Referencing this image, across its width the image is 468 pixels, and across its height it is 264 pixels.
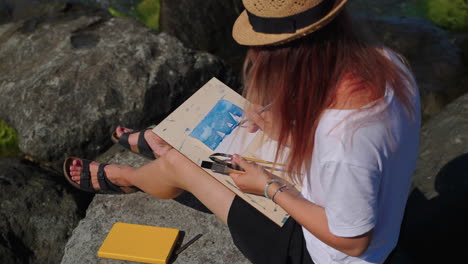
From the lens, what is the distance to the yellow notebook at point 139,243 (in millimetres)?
2367

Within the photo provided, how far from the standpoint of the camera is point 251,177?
1955mm

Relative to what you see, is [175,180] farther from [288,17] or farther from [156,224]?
[288,17]

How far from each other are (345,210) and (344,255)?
36cm

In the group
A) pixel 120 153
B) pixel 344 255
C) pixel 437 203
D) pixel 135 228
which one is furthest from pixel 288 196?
pixel 120 153

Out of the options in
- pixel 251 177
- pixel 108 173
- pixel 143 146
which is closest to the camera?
pixel 251 177

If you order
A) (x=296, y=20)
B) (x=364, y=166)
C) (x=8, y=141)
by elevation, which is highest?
(x=296, y=20)

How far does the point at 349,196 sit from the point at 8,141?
10.8ft

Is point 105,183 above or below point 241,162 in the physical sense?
below

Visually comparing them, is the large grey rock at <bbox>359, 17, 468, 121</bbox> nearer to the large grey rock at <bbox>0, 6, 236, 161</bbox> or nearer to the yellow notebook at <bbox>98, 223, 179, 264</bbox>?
the large grey rock at <bbox>0, 6, 236, 161</bbox>

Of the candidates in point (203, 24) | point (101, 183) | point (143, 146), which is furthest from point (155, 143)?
point (203, 24)

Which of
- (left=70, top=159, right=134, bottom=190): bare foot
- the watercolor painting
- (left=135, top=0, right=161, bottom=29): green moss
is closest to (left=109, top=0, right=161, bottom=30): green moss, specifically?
(left=135, top=0, right=161, bottom=29): green moss

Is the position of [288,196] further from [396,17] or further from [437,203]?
[396,17]

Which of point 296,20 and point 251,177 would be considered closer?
point 296,20

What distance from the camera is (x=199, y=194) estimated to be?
7.47ft
